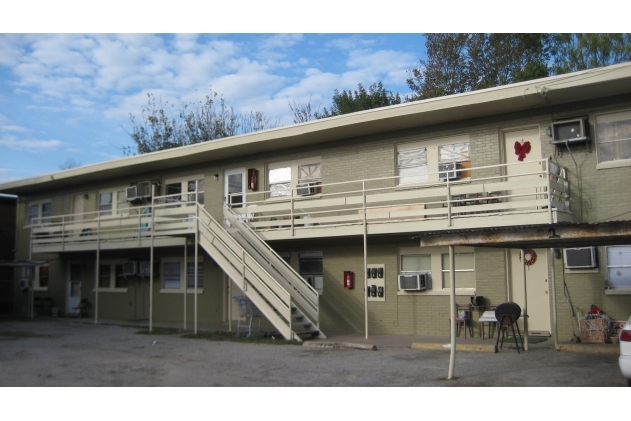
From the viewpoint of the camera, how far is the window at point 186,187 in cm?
2142

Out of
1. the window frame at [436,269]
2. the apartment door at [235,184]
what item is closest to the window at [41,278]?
the apartment door at [235,184]

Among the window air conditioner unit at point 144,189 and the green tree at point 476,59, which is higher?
the green tree at point 476,59

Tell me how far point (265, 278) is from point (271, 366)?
4.14 metres

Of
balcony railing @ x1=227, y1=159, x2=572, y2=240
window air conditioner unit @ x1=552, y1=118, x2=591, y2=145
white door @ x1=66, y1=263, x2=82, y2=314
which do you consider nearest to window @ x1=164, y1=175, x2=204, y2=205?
balcony railing @ x1=227, y1=159, x2=572, y2=240

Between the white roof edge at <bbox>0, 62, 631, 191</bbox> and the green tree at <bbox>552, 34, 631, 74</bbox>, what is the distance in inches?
655

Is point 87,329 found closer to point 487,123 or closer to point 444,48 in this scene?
point 487,123

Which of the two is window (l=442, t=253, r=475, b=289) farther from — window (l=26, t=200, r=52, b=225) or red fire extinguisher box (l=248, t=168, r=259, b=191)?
window (l=26, t=200, r=52, b=225)

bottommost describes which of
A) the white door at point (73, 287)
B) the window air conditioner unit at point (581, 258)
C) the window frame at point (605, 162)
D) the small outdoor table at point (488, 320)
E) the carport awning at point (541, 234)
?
the small outdoor table at point (488, 320)

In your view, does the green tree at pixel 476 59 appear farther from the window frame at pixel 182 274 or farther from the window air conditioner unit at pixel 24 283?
the window air conditioner unit at pixel 24 283

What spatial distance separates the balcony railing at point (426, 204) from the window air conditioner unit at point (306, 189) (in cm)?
3

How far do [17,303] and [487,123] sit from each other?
868 inches

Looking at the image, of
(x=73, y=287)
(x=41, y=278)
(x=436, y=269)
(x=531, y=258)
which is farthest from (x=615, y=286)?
(x=41, y=278)

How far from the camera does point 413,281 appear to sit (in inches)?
631

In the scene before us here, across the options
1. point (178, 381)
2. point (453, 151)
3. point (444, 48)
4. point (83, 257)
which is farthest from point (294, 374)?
point (444, 48)
